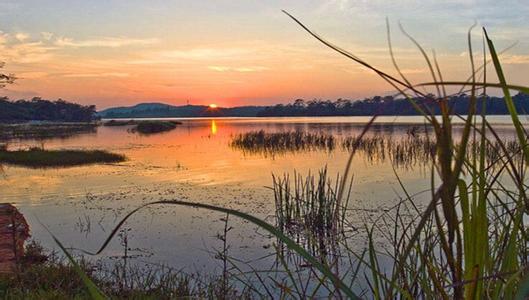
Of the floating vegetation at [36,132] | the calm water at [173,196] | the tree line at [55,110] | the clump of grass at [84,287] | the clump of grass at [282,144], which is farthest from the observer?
the tree line at [55,110]

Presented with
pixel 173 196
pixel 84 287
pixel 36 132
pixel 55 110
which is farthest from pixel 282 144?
pixel 55 110

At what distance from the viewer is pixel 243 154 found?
28969 mm

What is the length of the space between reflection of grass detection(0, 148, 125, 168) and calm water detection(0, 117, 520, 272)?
1376mm

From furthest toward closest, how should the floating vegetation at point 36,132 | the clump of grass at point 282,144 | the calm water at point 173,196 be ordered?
the floating vegetation at point 36,132 < the clump of grass at point 282,144 < the calm water at point 173,196

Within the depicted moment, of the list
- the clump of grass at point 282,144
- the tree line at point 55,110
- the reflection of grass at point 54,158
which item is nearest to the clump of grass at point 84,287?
the reflection of grass at point 54,158

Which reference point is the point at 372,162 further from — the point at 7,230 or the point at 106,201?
the point at 7,230

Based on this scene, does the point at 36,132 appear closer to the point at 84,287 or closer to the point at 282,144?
the point at 282,144

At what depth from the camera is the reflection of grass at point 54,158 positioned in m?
24.1

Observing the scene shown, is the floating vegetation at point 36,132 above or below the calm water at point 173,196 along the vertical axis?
above

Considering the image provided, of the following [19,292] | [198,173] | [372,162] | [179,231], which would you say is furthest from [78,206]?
[372,162]

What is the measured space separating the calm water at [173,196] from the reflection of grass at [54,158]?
1376mm

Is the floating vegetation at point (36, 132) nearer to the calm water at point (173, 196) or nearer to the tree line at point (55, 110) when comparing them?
the calm water at point (173, 196)

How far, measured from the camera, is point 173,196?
49.1 ft

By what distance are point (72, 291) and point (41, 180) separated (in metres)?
14.4
